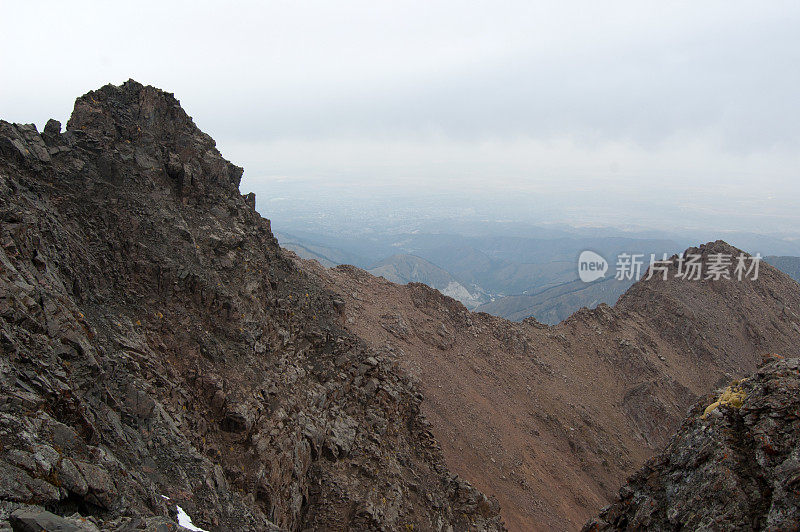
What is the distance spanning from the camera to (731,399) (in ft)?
34.3

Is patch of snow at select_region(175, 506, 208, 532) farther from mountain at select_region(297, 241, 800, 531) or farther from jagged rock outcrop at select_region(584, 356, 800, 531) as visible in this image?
mountain at select_region(297, 241, 800, 531)

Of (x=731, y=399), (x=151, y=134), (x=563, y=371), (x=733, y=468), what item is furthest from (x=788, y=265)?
(x=151, y=134)

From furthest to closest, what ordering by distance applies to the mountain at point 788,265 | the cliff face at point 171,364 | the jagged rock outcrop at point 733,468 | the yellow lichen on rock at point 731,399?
the mountain at point 788,265 < the yellow lichen on rock at point 731,399 < the cliff face at point 171,364 < the jagged rock outcrop at point 733,468

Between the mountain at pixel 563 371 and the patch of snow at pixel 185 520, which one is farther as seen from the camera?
the mountain at pixel 563 371

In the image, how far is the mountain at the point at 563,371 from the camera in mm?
28672

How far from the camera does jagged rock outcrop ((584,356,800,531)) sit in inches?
332

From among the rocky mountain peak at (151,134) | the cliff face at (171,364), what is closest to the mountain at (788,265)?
the cliff face at (171,364)

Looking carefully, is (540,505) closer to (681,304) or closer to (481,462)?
(481,462)

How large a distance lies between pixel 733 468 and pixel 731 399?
1853 millimetres

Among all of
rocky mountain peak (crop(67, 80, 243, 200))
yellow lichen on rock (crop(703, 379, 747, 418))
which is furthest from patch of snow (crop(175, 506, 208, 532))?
rocky mountain peak (crop(67, 80, 243, 200))

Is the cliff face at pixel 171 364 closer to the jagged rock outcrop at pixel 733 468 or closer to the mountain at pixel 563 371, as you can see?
the mountain at pixel 563 371

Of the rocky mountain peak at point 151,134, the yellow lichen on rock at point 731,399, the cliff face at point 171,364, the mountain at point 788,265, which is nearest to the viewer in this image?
the cliff face at point 171,364

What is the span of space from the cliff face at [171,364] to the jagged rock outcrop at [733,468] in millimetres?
10433

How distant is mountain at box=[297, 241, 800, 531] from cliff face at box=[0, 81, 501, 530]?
266 inches
